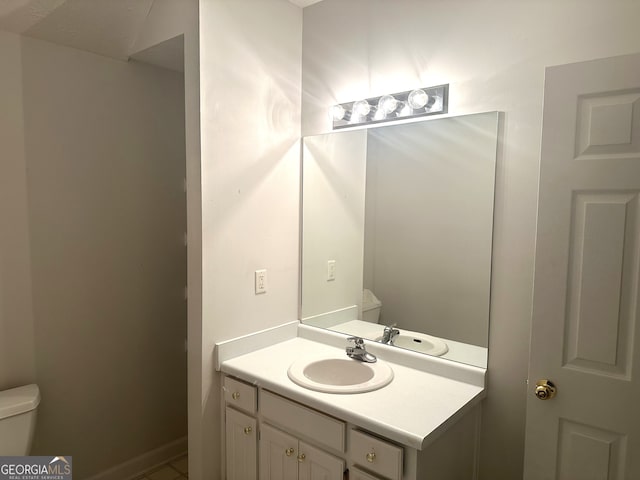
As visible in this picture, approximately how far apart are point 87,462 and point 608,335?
2.47m

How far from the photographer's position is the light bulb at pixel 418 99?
1.83 m

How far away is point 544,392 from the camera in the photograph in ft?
4.73

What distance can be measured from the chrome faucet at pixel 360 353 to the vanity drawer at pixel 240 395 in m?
0.46

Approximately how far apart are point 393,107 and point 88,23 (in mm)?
1431

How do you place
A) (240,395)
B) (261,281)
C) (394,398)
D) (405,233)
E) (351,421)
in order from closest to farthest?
1. (351,421)
2. (394,398)
3. (240,395)
4. (405,233)
5. (261,281)

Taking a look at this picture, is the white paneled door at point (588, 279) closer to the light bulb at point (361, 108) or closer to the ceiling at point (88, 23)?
the light bulb at point (361, 108)

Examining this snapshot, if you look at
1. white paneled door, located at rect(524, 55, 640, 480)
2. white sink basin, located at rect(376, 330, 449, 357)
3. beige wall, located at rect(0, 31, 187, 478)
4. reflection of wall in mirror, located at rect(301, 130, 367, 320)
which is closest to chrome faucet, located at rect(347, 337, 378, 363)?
white sink basin, located at rect(376, 330, 449, 357)

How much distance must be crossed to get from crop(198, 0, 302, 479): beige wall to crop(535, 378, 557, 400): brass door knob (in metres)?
1.25

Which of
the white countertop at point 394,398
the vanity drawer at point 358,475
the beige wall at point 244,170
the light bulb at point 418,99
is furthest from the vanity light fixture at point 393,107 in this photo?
the vanity drawer at point 358,475

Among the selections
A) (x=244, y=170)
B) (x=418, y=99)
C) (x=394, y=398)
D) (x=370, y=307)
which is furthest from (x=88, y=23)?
(x=394, y=398)

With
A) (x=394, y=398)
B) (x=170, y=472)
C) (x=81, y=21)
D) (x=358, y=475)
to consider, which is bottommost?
(x=170, y=472)

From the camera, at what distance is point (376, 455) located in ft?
4.79

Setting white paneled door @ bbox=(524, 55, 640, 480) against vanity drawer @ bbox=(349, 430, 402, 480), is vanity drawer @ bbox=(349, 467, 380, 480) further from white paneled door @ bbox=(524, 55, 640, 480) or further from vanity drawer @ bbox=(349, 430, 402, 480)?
white paneled door @ bbox=(524, 55, 640, 480)

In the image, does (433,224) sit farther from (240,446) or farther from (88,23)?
(88,23)
